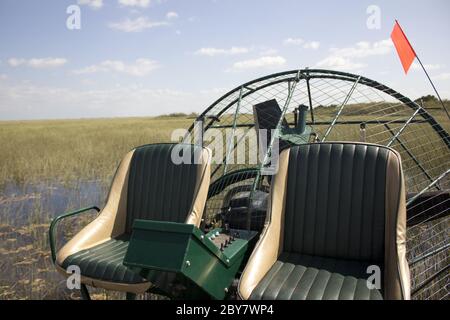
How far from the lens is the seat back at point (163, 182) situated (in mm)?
3725

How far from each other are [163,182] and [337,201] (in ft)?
6.13

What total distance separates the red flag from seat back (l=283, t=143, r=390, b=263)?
5.32ft

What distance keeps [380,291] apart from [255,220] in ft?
5.20

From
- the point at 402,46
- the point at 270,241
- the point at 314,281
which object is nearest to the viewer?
the point at 314,281

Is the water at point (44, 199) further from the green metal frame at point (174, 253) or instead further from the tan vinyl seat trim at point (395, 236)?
the tan vinyl seat trim at point (395, 236)

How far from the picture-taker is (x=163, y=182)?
3889 millimetres

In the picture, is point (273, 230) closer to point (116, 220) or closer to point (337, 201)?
point (337, 201)

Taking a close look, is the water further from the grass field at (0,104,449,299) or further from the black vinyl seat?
the black vinyl seat

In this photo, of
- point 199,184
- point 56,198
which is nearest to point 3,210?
point 56,198

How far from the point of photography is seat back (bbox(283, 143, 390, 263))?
296 cm

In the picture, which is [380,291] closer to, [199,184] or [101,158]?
[199,184]

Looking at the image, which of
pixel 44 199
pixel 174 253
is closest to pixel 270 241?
pixel 174 253

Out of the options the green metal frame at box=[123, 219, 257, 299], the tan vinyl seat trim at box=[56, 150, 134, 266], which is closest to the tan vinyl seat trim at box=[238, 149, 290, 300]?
the green metal frame at box=[123, 219, 257, 299]

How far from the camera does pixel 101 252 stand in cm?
338
